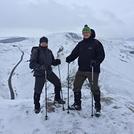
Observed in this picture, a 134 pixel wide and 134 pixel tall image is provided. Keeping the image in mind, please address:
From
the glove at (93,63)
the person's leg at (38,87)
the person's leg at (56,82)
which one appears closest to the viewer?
the glove at (93,63)

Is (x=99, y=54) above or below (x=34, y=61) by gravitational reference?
above

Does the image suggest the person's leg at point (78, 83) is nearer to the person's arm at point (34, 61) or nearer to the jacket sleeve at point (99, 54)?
the jacket sleeve at point (99, 54)

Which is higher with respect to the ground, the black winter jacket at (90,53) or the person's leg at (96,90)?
the black winter jacket at (90,53)

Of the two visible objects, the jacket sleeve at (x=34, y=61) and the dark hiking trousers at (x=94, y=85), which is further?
the dark hiking trousers at (x=94, y=85)

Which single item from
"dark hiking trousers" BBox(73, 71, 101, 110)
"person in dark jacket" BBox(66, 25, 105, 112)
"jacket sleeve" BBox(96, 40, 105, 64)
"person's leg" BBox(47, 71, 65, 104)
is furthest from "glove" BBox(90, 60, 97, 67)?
"person's leg" BBox(47, 71, 65, 104)

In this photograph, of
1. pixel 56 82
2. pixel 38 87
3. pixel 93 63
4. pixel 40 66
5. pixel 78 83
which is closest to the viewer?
pixel 93 63

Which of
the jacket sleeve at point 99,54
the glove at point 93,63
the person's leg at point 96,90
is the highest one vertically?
the jacket sleeve at point 99,54

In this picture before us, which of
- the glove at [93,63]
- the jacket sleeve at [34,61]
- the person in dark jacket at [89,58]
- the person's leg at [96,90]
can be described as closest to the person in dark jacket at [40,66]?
the jacket sleeve at [34,61]

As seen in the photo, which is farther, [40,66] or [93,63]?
[40,66]

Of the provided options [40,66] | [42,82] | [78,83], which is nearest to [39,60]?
[40,66]

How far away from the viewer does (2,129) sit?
46.9 ft

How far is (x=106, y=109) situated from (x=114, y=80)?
24.8m

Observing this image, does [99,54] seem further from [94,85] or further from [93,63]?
[94,85]

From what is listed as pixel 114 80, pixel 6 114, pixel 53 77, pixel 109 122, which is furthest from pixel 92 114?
pixel 114 80
